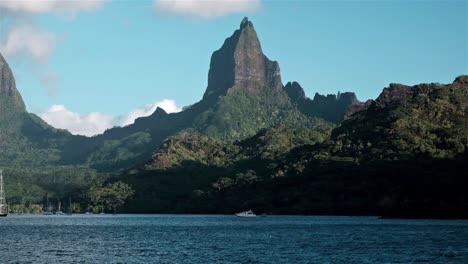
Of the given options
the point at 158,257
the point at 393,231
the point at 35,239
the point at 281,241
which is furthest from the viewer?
the point at 393,231

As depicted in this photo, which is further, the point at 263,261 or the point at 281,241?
the point at 281,241

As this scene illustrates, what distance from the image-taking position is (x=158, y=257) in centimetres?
12950

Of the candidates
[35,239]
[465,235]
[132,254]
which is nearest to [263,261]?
[132,254]

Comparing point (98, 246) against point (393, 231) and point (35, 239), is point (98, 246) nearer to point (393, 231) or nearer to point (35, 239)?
point (35, 239)

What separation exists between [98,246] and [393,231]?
262ft

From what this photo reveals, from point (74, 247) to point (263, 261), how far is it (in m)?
47.5

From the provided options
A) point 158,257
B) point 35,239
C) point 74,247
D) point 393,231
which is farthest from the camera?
point 393,231

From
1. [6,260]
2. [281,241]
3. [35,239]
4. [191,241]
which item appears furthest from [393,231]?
[6,260]

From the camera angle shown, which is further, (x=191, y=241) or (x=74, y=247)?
(x=191, y=241)

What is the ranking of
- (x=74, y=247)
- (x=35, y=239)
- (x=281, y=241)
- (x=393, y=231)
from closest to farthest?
(x=74, y=247) < (x=281, y=241) < (x=35, y=239) < (x=393, y=231)

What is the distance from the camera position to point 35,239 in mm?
182000

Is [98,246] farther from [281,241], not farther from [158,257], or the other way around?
[281,241]

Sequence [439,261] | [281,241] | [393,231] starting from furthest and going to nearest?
[393,231] → [281,241] → [439,261]

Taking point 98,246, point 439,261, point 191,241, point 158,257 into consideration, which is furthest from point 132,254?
point 439,261
